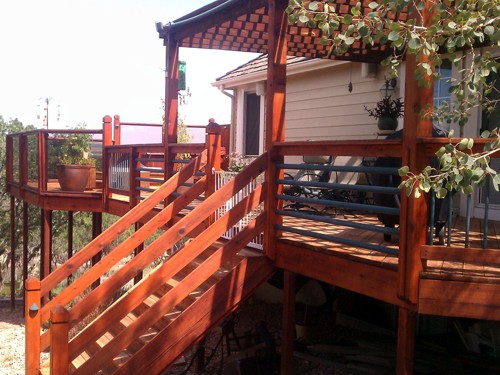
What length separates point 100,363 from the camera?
181 inches

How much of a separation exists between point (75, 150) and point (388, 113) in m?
5.79

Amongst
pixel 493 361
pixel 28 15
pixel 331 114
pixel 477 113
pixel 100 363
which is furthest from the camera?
pixel 28 15

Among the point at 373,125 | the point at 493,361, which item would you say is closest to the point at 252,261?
the point at 493,361

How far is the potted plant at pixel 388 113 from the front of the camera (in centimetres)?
792

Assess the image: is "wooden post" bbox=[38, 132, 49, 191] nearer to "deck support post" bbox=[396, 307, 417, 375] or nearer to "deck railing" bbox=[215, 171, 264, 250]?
"deck railing" bbox=[215, 171, 264, 250]

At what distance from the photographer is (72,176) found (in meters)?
10.1

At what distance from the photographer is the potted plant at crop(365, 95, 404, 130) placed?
7.92 m

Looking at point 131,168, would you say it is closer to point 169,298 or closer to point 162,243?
point 162,243

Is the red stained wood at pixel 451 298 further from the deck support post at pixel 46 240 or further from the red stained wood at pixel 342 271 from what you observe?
the deck support post at pixel 46 240

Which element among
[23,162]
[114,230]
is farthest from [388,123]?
[23,162]

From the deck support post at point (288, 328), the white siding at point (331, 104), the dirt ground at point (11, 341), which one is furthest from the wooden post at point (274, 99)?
the dirt ground at point (11, 341)

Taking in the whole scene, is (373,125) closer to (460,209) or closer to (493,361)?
(460,209)

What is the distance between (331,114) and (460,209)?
3.28 meters

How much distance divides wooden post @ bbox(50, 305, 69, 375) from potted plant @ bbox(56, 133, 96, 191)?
625 cm
